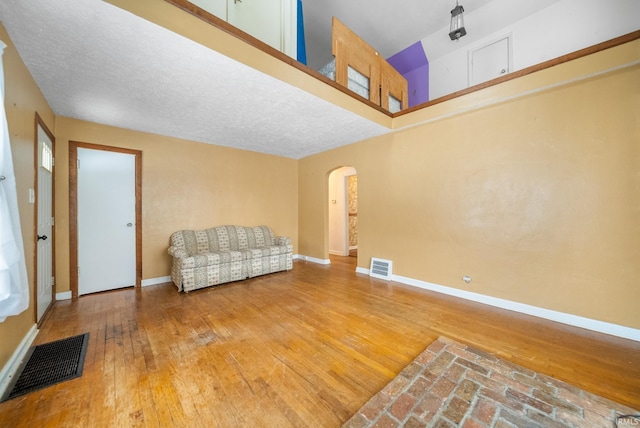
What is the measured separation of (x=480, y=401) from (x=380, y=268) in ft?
8.92

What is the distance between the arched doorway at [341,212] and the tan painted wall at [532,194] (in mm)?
Answer: 2353

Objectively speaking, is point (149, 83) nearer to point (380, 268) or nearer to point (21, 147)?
point (21, 147)

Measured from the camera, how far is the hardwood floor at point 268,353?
137 centimetres

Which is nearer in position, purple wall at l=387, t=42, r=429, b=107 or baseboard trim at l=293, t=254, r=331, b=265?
purple wall at l=387, t=42, r=429, b=107

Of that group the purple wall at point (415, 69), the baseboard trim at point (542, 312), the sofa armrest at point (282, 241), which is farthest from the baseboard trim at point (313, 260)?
the purple wall at point (415, 69)

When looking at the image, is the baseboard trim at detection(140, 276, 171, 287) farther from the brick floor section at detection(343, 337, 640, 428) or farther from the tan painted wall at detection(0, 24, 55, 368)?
the brick floor section at detection(343, 337, 640, 428)

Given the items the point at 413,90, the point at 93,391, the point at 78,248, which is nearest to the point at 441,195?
the point at 413,90

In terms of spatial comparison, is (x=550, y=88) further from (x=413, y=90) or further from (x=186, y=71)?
(x=186, y=71)

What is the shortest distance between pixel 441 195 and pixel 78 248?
17.3ft

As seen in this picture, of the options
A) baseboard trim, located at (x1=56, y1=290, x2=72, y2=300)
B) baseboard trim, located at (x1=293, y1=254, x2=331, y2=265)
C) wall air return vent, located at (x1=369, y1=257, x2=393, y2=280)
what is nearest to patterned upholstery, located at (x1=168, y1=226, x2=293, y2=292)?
baseboard trim, located at (x1=293, y1=254, x2=331, y2=265)

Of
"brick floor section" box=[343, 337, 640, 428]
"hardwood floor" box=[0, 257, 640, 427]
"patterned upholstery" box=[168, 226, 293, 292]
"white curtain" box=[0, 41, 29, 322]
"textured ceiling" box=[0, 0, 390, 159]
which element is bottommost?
"hardwood floor" box=[0, 257, 640, 427]

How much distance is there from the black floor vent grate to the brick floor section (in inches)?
80.9

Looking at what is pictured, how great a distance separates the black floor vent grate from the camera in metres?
1.56

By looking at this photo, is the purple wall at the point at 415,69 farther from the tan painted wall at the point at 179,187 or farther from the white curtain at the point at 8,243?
Result: the white curtain at the point at 8,243
